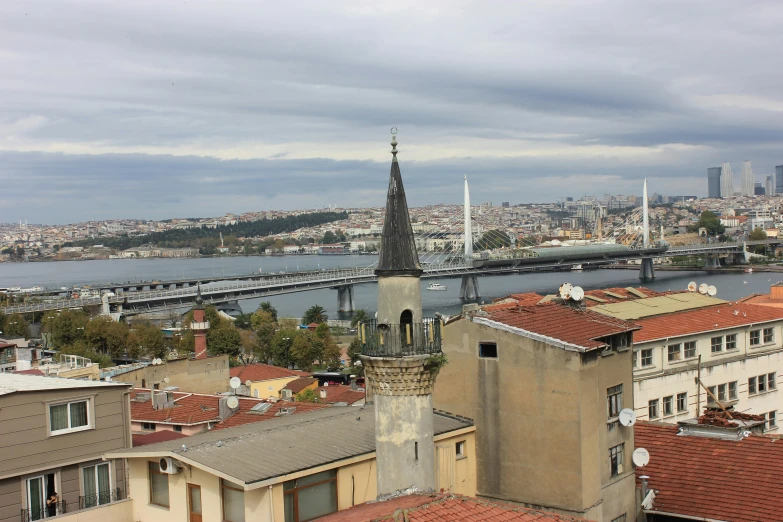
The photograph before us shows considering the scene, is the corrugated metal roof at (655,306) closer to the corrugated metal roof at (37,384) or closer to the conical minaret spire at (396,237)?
the conical minaret spire at (396,237)

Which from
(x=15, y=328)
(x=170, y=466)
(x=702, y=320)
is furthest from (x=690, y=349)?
(x=15, y=328)

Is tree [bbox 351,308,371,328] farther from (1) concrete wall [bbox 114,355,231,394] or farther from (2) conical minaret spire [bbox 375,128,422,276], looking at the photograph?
(1) concrete wall [bbox 114,355,231,394]

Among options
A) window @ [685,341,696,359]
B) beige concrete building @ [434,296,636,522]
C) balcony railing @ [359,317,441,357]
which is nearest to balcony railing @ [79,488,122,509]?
balcony railing @ [359,317,441,357]

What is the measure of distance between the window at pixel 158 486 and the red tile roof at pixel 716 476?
206 inches

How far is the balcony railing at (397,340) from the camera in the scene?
779 cm

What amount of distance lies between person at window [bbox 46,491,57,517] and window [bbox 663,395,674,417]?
34.1ft

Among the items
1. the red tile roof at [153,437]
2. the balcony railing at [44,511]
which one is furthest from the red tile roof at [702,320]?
the balcony railing at [44,511]

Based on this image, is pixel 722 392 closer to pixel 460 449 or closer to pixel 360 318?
pixel 360 318

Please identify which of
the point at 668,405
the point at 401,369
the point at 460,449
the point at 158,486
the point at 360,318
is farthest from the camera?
the point at 360,318

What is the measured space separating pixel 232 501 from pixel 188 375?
A: 47.0ft

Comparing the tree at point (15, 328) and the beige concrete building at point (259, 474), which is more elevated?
the beige concrete building at point (259, 474)

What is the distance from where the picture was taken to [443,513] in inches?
265

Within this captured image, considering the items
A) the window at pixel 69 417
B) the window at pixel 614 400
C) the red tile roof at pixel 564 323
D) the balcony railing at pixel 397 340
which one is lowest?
the window at pixel 614 400

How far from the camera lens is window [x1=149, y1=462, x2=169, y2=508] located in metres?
8.21
